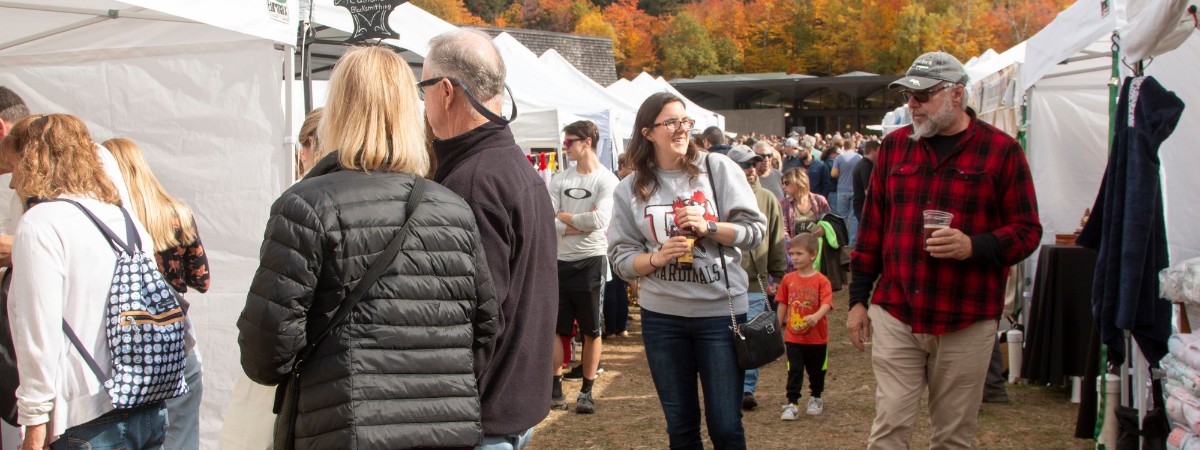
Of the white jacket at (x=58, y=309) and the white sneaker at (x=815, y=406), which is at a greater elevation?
the white jacket at (x=58, y=309)

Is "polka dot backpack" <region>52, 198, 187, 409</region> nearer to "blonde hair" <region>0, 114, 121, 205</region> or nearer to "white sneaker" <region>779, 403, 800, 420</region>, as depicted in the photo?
"blonde hair" <region>0, 114, 121, 205</region>

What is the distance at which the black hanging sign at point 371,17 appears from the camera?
17.1 ft

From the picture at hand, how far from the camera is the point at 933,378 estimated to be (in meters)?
3.68

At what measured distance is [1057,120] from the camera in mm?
7703

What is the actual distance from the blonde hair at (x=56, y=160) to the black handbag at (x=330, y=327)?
1.41 metres

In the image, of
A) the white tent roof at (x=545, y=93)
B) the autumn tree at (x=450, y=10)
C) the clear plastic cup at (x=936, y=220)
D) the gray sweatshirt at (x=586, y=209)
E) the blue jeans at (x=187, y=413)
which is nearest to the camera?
the blue jeans at (x=187, y=413)

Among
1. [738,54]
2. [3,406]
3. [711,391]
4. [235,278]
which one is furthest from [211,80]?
[738,54]

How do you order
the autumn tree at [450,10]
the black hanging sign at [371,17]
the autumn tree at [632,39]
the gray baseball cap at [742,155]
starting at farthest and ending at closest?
the autumn tree at [632,39] → the autumn tree at [450,10] → the gray baseball cap at [742,155] → the black hanging sign at [371,17]

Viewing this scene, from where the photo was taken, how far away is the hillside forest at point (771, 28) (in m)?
80.7

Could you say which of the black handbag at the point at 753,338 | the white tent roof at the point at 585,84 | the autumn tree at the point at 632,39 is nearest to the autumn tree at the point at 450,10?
the autumn tree at the point at 632,39

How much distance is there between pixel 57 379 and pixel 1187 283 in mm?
3802

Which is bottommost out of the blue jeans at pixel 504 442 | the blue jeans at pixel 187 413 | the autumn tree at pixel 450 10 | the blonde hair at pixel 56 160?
the blue jeans at pixel 187 413

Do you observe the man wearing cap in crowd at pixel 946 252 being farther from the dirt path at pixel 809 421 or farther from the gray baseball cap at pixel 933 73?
the dirt path at pixel 809 421

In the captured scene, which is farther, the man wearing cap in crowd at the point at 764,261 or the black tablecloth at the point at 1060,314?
the black tablecloth at the point at 1060,314
